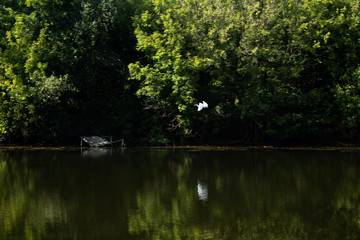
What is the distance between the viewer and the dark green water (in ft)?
29.7

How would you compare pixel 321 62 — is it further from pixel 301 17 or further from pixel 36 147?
pixel 36 147

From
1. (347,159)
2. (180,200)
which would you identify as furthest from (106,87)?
(180,200)

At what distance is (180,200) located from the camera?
39.8 feet

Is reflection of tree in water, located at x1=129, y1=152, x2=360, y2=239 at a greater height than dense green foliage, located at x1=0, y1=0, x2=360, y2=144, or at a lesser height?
lesser

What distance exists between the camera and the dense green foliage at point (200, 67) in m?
29.9

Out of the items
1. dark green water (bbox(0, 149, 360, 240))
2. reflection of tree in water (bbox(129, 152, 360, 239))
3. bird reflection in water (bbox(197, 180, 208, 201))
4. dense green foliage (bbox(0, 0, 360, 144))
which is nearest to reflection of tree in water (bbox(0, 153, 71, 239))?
dark green water (bbox(0, 149, 360, 240))

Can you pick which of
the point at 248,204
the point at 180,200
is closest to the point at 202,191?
the point at 180,200

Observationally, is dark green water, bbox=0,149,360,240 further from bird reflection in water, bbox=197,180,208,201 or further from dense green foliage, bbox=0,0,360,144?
dense green foliage, bbox=0,0,360,144

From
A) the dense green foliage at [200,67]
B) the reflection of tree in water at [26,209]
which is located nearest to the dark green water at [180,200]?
the reflection of tree in water at [26,209]

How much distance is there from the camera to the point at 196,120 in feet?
106

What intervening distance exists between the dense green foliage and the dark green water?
10.2 meters

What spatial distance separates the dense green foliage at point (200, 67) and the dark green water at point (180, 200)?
10.2m

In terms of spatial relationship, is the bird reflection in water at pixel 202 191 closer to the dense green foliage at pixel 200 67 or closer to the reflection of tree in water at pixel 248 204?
the reflection of tree in water at pixel 248 204

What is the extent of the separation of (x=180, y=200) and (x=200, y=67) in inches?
748
